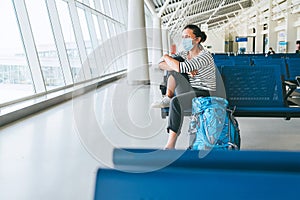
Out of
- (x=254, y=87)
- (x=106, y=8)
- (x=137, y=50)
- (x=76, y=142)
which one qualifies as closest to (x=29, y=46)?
(x=76, y=142)

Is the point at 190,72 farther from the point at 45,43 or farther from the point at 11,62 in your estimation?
the point at 45,43

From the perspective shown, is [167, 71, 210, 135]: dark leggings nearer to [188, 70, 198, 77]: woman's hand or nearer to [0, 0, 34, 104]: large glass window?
[188, 70, 198, 77]: woman's hand

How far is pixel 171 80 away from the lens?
11.4 ft

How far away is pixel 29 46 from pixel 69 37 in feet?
9.73

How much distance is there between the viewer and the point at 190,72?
3.15m

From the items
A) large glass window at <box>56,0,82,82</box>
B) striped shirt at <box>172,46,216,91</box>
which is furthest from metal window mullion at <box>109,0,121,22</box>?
striped shirt at <box>172,46,216,91</box>

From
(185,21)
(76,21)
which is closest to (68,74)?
(76,21)

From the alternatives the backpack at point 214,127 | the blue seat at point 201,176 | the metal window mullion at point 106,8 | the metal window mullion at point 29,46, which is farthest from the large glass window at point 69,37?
the blue seat at point 201,176

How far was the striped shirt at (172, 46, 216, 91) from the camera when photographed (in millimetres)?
3004

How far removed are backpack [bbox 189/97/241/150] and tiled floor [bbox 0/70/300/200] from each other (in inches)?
30.5

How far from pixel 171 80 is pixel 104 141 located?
1037 mm

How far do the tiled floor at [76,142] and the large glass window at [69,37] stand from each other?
12.6ft

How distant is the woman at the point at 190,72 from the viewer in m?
3.02

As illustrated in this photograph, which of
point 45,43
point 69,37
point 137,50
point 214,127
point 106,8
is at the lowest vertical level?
point 214,127
